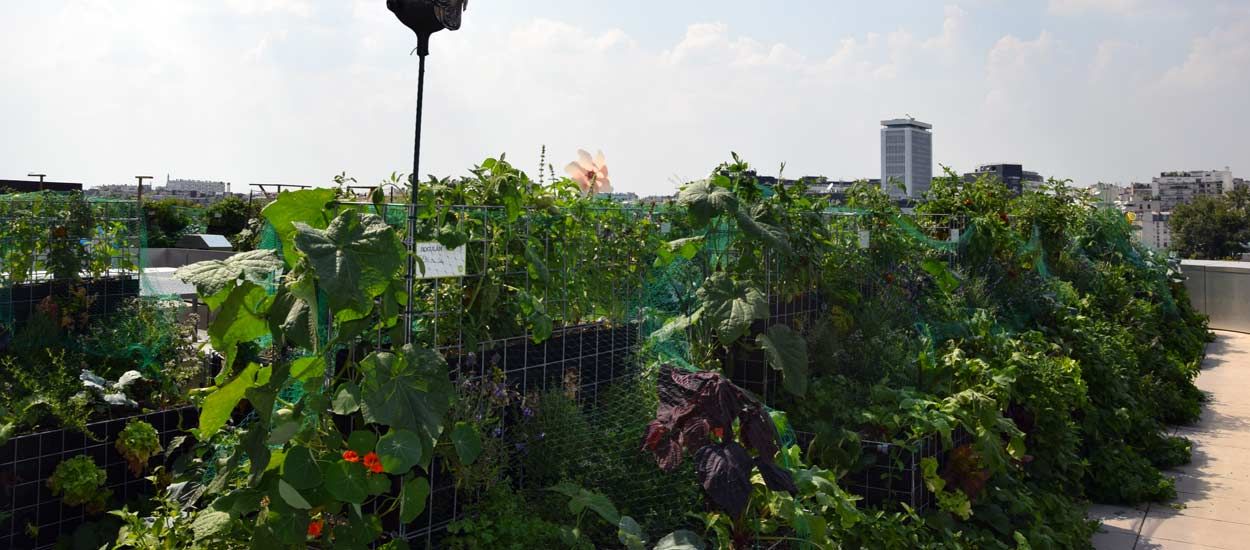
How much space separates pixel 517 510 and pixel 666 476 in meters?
0.61

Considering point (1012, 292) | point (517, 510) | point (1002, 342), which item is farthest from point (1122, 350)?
point (517, 510)

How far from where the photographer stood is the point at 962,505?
13.6 ft

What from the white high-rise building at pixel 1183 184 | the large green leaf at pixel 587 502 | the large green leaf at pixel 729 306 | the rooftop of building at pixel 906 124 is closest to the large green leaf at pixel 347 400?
the large green leaf at pixel 587 502

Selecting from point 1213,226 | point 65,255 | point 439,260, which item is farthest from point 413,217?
point 1213,226

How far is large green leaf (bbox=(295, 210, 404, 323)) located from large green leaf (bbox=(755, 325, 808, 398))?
1.90m

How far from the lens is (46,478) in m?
3.87

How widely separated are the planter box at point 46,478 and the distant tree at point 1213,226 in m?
40.2

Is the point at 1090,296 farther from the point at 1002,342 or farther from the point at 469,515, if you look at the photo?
the point at 469,515

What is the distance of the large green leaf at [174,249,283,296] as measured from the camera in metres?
2.70

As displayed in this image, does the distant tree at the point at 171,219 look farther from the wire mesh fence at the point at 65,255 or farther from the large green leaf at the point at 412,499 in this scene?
the large green leaf at the point at 412,499

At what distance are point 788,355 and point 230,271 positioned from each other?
7.57ft

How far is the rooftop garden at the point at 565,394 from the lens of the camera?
276 cm

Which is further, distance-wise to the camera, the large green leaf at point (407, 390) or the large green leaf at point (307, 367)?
the large green leaf at point (307, 367)

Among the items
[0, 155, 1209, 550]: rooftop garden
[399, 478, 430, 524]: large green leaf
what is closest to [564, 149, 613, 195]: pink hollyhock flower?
[0, 155, 1209, 550]: rooftop garden
